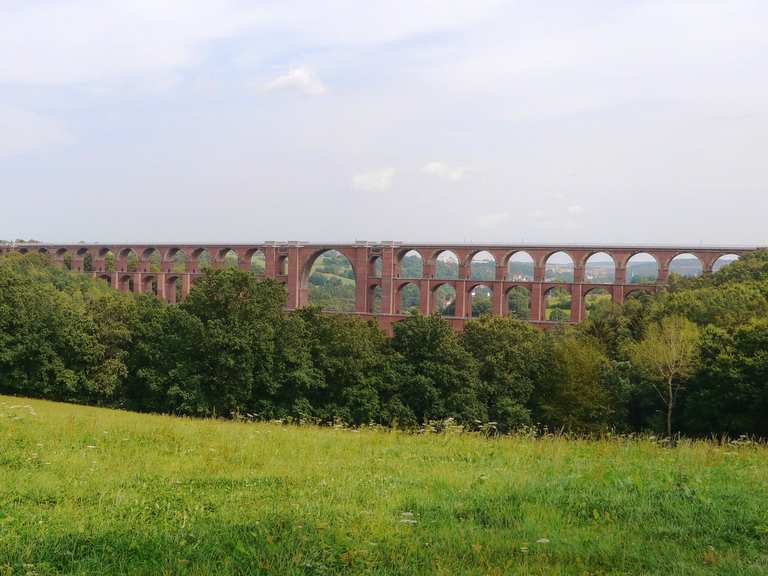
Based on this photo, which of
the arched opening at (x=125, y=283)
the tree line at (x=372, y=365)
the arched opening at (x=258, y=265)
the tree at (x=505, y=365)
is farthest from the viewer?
the arched opening at (x=125, y=283)

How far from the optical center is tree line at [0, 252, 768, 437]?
2081 centimetres

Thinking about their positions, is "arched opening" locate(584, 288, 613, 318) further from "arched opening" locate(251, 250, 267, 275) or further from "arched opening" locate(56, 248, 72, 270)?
"arched opening" locate(56, 248, 72, 270)

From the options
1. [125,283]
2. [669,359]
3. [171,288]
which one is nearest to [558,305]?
[171,288]

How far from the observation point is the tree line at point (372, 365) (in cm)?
2081

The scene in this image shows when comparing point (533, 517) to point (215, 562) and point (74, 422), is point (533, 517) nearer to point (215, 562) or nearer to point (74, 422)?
point (215, 562)

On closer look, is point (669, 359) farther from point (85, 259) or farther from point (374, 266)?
point (85, 259)

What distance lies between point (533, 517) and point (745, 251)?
142 feet

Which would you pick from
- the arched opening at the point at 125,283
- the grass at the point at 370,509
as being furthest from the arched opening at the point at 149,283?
the grass at the point at 370,509

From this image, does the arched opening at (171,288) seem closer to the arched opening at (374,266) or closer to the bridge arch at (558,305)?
the arched opening at (374,266)

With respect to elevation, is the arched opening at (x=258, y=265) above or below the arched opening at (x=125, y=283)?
above

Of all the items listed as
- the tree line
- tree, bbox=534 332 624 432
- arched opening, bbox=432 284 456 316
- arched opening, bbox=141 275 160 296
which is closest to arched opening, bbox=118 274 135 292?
arched opening, bbox=141 275 160 296

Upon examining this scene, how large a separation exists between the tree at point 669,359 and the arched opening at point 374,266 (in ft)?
104

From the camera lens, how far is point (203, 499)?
5.36m

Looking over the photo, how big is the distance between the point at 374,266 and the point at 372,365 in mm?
32083
